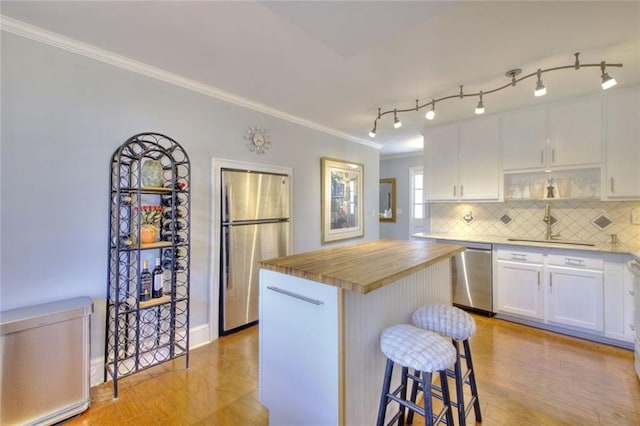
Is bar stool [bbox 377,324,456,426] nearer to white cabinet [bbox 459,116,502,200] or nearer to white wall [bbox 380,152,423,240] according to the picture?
white cabinet [bbox 459,116,502,200]

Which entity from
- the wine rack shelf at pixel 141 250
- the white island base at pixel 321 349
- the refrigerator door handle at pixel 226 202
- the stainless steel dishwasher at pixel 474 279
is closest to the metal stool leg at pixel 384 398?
the white island base at pixel 321 349

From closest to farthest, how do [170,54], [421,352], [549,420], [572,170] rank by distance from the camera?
[421,352] < [549,420] < [170,54] < [572,170]

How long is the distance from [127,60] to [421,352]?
286cm

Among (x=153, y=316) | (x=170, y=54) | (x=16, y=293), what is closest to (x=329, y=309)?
(x=153, y=316)

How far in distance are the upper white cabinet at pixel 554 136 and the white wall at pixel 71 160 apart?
3.49 m

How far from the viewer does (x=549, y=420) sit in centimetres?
174

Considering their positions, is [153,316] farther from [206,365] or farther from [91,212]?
[91,212]

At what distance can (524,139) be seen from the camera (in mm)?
3293

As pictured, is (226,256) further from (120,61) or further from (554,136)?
(554,136)

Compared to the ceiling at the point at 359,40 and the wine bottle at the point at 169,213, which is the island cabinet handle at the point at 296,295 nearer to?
the wine bottle at the point at 169,213

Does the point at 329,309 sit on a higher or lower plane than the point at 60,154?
lower

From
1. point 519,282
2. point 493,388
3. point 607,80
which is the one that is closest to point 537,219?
point 519,282

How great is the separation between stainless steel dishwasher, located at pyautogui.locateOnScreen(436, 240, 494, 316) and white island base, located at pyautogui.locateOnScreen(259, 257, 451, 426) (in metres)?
2.07

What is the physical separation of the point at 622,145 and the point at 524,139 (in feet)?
2.67
